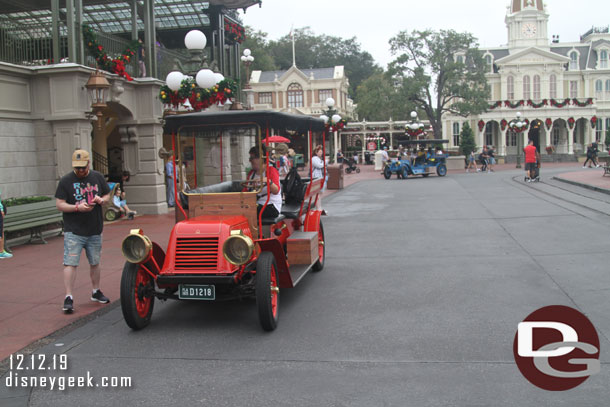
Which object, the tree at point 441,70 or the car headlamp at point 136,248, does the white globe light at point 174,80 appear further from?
the tree at point 441,70

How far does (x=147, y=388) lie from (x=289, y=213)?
356cm

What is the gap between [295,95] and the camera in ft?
197

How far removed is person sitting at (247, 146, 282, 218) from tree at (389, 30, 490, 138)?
1674 inches

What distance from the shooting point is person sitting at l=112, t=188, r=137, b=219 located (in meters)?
15.6

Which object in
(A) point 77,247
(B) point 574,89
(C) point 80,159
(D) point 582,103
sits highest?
(B) point 574,89

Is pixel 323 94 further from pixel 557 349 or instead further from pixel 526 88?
pixel 557 349

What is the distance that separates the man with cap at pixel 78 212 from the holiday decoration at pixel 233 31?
60.0ft

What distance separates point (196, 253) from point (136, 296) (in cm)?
77

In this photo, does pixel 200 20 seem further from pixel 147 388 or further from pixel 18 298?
pixel 147 388

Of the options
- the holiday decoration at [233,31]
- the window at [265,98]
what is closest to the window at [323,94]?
the window at [265,98]

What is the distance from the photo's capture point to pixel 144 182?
1738cm

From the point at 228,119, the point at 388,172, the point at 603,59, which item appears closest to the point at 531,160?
the point at 388,172

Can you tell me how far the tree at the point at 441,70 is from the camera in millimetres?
48469

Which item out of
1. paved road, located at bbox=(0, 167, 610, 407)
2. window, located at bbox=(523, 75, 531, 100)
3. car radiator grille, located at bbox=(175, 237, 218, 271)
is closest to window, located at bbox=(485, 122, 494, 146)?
window, located at bbox=(523, 75, 531, 100)
